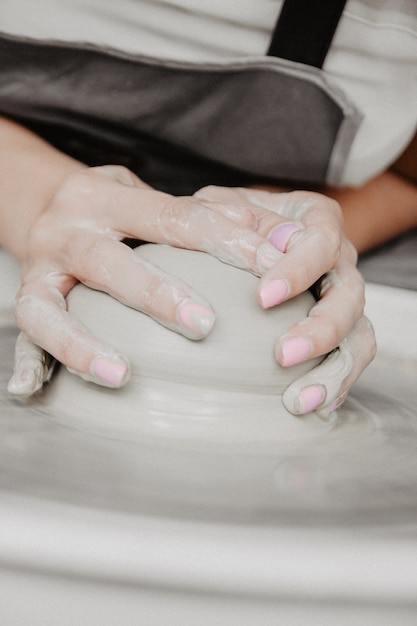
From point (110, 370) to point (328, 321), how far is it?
0.22 m

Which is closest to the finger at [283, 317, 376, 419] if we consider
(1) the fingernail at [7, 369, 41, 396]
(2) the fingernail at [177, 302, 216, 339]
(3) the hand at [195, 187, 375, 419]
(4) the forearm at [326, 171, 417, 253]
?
(3) the hand at [195, 187, 375, 419]

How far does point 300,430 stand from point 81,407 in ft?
0.67

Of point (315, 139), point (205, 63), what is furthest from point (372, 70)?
point (205, 63)

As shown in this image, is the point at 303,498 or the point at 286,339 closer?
the point at 303,498

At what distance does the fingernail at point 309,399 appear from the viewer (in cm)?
69

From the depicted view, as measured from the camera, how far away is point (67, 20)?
45.2 inches

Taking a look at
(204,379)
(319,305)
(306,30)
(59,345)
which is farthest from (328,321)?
(306,30)

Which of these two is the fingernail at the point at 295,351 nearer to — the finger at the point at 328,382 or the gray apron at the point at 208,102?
the finger at the point at 328,382

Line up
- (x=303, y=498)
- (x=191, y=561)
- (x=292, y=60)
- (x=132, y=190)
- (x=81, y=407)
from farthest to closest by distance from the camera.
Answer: (x=292, y=60) < (x=132, y=190) < (x=81, y=407) < (x=303, y=498) < (x=191, y=561)

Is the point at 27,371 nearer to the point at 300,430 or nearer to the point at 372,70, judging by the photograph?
the point at 300,430

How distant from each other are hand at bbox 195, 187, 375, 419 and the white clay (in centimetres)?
2

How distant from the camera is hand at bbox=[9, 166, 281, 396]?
0.67 m

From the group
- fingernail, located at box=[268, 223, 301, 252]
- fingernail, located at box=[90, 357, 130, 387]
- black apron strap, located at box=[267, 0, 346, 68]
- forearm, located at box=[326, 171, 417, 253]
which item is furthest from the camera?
forearm, located at box=[326, 171, 417, 253]

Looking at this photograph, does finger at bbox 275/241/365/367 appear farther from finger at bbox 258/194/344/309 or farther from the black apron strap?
the black apron strap
